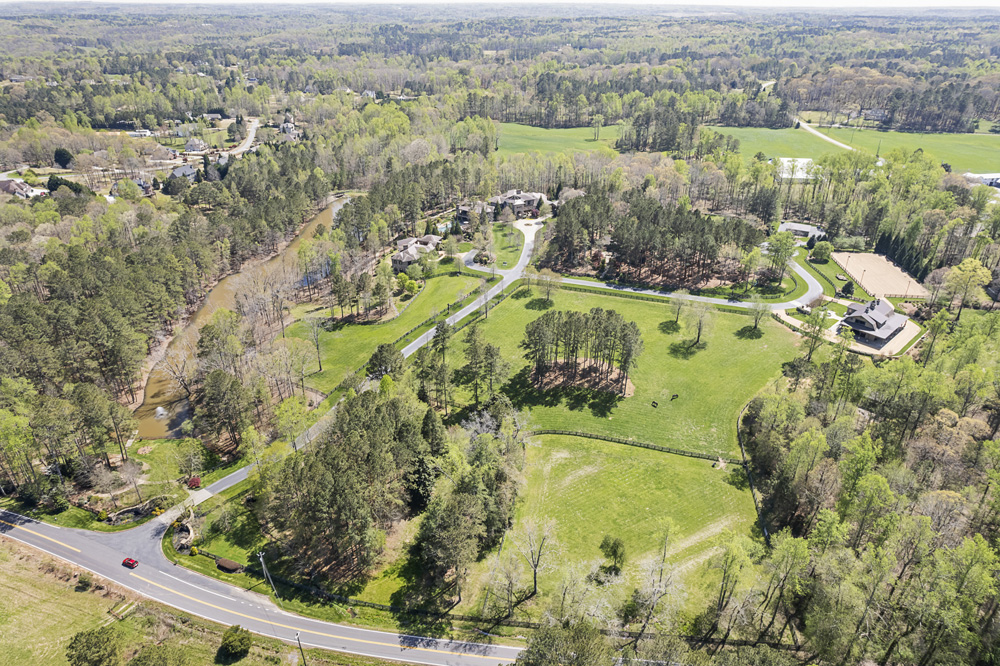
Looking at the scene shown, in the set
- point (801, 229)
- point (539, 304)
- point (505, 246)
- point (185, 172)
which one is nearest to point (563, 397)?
point (539, 304)

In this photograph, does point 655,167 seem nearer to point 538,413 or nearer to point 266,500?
point 538,413

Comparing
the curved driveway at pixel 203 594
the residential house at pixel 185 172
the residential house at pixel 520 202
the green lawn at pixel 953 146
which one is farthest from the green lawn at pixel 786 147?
the curved driveway at pixel 203 594

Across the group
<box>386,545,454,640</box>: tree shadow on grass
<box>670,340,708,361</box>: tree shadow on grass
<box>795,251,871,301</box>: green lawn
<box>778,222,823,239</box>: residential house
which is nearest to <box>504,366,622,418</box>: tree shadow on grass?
<box>670,340,708,361</box>: tree shadow on grass

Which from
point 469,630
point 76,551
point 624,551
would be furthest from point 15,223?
point 624,551

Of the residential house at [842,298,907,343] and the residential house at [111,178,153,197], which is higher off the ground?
the residential house at [111,178,153,197]

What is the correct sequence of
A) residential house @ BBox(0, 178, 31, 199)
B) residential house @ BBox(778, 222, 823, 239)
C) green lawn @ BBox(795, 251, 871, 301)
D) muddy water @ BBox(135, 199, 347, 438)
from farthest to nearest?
residential house @ BBox(0, 178, 31, 199), residential house @ BBox(778, 222, 823, 239), green lawn @ BBox(795, 251, 871, 301), muddy water @ BBox(135, 199, 347, 438)

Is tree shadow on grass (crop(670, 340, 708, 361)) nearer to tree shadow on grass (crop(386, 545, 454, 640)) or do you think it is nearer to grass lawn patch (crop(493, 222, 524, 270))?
grass lawn patch (crop(493, 222, 524, 270))

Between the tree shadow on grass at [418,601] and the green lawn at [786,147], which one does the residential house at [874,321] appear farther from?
the green lawn at [786,147]
